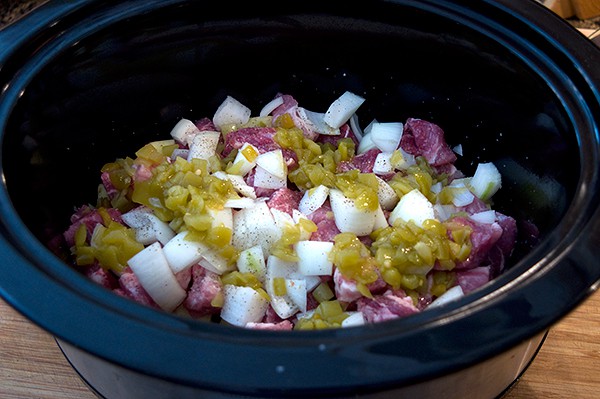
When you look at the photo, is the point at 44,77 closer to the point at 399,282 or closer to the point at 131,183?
the point at 131,183

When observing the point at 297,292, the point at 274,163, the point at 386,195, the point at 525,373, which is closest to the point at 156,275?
the point at 297,292

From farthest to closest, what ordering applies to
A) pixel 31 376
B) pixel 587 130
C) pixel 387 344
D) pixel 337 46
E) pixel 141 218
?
pixel 337 46 < pixel 141 218 < pixel 31 376 < pixel 587 130 < pixel 387 344

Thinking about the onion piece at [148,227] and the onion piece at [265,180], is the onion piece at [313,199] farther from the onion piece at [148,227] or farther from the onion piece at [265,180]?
the onion piece at [148,227]

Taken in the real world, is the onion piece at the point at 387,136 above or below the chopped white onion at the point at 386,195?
above

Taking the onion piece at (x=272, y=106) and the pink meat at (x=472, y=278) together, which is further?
the onion piece at (x=272, y=106)

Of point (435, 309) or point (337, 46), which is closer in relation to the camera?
point (435, 309)

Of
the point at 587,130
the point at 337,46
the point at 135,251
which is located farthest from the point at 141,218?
the point at 587,130

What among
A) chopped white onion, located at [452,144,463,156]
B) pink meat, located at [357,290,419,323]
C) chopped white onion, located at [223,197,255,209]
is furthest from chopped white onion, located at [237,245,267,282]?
chopped white onion, located at [452,144,463,156]

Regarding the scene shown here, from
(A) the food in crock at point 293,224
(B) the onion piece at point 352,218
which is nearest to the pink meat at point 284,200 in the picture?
(A) the food in crock at point 293,224
